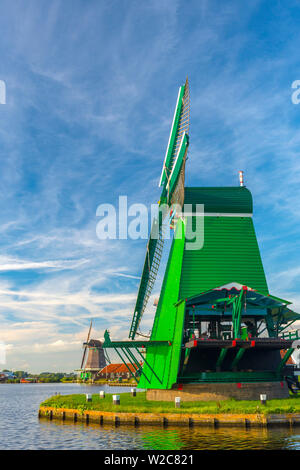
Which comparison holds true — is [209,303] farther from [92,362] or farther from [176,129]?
[92,362]

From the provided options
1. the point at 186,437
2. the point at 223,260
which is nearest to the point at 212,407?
the point at 186,437

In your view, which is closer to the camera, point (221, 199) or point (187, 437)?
point (187, 437)

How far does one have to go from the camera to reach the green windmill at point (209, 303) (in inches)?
1107

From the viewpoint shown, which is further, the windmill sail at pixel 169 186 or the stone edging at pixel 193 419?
the windmill sail at pixel 169 186

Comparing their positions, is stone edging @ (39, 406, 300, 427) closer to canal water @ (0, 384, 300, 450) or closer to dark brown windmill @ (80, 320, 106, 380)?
canal water @ (0, 384, 300, 450)

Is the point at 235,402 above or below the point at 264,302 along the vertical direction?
below

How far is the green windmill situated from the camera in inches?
1107

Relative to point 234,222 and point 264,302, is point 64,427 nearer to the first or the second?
point 264,302

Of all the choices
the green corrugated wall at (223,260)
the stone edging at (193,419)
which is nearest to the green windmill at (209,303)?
the green corrugated wall at (223,260)

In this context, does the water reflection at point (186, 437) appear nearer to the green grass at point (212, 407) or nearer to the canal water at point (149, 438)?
the canal water at point (149, 438)

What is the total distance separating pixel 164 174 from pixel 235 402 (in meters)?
20.6

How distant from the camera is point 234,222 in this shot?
34.0 m

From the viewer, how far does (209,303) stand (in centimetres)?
2956
